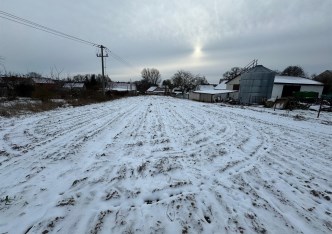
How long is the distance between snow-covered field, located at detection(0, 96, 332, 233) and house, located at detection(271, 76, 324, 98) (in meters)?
33.8

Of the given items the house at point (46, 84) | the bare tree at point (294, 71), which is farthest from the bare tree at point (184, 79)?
the house at point (46, 84)

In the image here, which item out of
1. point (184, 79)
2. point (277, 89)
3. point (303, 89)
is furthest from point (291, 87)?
point (184, 79)

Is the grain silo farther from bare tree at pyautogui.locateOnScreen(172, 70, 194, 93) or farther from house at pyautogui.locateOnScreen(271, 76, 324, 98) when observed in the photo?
bare tree at pyautogui.locateOnScreen(172, 70, 194, 93)

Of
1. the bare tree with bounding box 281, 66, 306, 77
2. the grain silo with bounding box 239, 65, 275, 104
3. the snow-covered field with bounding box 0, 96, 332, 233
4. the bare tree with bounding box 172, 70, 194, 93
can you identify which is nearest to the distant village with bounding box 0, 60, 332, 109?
the grain silo with bounding box 239, 65, 275, 104

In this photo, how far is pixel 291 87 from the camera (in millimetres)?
36000

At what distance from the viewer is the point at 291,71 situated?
7062 cm

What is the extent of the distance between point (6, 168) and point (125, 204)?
303cm

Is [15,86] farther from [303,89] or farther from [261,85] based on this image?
[303,89]

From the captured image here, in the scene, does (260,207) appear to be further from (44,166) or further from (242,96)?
(242,96)

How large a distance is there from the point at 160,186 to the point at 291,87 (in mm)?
41619

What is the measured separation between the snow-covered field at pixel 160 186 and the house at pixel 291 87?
33.8 metres

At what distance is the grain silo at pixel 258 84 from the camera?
29.6m

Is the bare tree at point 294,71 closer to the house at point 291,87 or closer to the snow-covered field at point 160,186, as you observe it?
the house at point 291,87

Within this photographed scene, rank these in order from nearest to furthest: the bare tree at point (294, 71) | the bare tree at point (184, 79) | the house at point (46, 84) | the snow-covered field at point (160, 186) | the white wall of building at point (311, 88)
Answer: the snow-covered field at point (160, 186), the house at point (46, 84), the white wall of building at point (311, 88), the bare tree at point (294, 71), the bare tree at point (184, 79)
